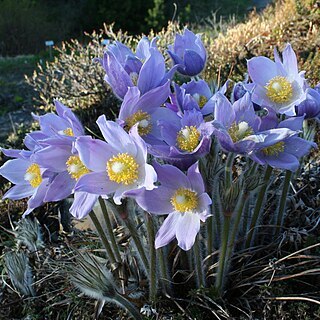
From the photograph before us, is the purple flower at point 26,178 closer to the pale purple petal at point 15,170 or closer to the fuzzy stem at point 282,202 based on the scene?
the pale purple petal at point 15,170

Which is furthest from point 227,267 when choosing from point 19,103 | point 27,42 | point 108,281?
point 27,42

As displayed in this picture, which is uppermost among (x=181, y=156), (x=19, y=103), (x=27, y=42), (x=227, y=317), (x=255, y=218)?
(x=181, y=156)

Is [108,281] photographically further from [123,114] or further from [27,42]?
[27,42]

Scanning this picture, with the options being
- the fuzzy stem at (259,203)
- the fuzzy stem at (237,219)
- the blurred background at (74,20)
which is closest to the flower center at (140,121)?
the fuzzy stem at (237,219)

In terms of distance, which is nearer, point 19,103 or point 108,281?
point 108,281

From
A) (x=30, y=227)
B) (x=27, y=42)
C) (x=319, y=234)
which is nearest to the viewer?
(x=319, y=234)

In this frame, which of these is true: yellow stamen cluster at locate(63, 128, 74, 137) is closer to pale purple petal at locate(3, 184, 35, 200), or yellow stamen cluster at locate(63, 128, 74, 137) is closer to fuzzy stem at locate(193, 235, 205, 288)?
pale purple petal at locate(3, 184, 35, 200)
